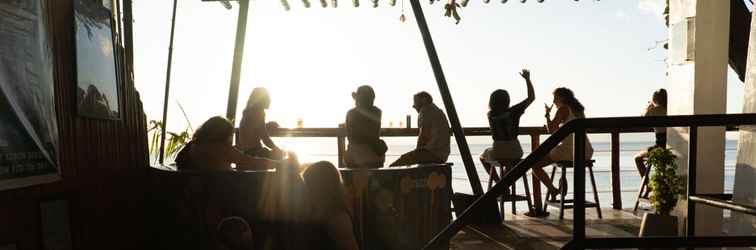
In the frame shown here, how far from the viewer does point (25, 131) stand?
203 centimetres

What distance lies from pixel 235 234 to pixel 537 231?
2.81 m

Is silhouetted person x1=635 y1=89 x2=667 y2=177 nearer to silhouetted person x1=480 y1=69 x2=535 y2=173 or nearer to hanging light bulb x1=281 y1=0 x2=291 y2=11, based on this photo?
silhouetted person x1=480 y1=69 x2=535 y2=173

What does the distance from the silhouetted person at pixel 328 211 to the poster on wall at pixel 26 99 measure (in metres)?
1.05

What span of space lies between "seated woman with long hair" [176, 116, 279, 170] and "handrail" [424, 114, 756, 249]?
1.56m

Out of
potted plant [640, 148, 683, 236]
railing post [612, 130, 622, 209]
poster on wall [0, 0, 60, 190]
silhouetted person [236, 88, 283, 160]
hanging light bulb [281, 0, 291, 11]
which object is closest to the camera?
poster on wall [0, 0, 60, 190]

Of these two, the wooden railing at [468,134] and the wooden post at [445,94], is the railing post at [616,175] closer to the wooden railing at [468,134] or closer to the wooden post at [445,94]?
the wooden railing at [468,134]

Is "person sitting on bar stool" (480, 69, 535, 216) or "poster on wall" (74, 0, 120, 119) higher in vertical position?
"poster on wall" (74, 0, 120, 119)

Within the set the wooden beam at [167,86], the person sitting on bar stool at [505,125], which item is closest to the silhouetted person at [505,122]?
the person sitting on bar stool at [505,125]

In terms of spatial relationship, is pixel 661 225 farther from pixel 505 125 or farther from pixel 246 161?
pixel 246 161

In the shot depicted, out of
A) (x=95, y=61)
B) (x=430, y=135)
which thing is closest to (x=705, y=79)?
(x=430, y=135)

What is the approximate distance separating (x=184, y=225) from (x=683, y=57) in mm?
3454

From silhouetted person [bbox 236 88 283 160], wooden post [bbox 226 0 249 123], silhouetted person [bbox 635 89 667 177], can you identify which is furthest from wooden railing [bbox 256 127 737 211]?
silhouetted person [bbox 236 88 283 160]

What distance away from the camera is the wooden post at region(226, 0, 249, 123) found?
5.61 metres

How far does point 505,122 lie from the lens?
5.47 m
